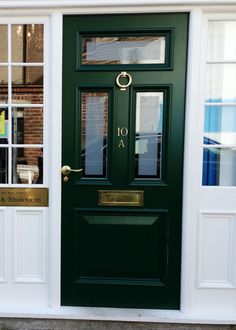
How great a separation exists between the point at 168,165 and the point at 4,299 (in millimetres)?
1822

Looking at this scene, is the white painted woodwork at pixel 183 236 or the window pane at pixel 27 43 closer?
the white painted woodwork at pixel 183 236

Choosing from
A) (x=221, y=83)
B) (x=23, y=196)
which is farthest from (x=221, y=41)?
(x=23, y=196)

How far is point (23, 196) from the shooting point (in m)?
2.81

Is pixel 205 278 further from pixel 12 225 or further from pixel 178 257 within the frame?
pixel 12 225

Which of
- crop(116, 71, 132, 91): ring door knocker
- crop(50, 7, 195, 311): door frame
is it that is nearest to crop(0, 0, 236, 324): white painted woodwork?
crop(50, 7, 195, 311): door frame

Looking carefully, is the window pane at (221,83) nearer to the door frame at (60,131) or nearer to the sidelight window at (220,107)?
the sidelight window at (220,107)

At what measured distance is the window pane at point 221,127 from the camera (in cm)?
273

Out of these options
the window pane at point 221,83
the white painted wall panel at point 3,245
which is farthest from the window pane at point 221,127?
the white painted wall panel at point 3,245

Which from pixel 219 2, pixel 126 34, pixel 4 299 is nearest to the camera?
pixel 219 2

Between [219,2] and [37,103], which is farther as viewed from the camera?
[37,103]

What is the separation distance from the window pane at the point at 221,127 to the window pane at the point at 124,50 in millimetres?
632

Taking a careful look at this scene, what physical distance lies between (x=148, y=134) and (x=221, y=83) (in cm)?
72

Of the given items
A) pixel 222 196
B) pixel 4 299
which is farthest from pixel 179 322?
pixel 4 299

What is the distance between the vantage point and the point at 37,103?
2.77 meters
